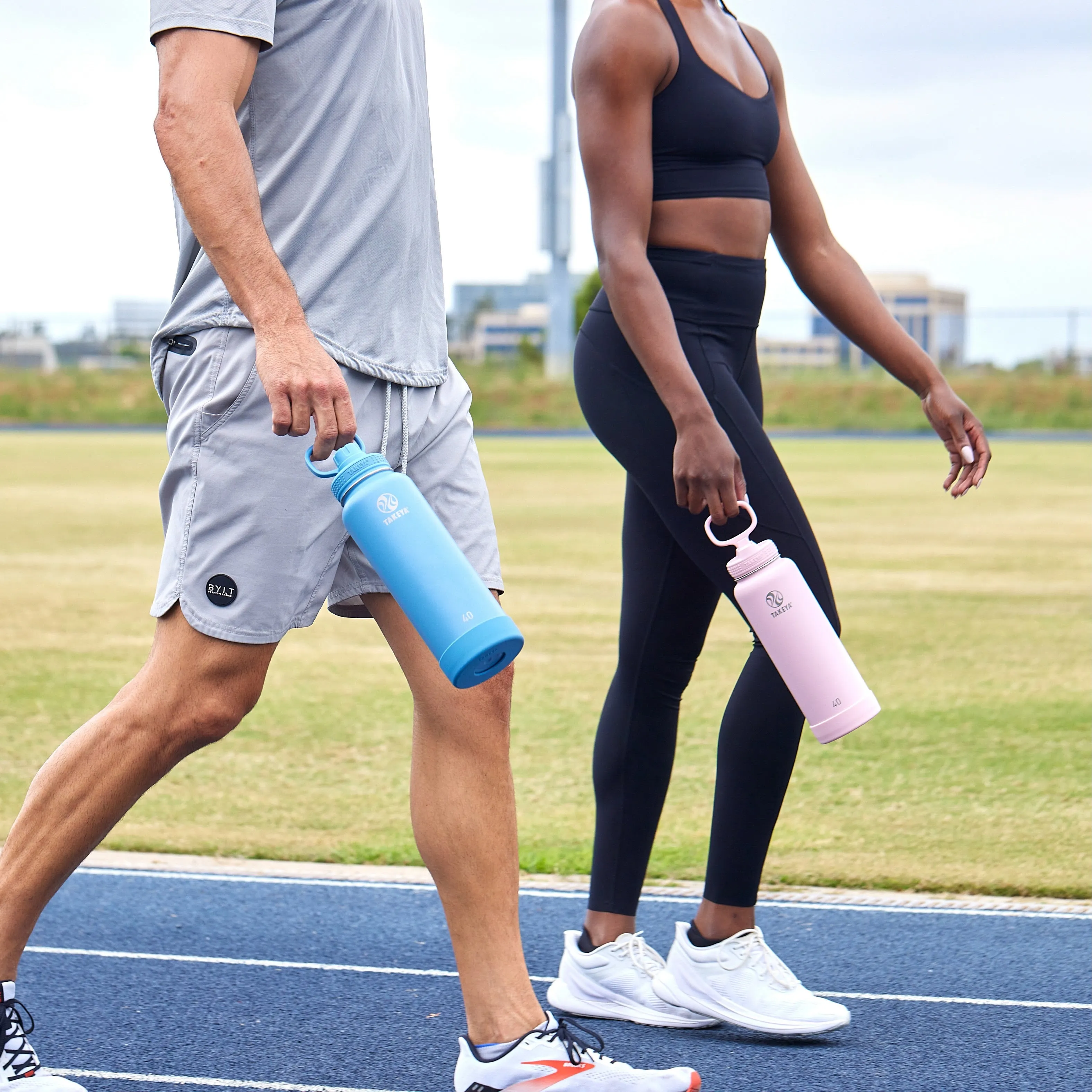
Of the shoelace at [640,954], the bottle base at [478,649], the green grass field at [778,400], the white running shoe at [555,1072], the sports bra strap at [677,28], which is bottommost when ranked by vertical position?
the green grass field at [778,400]

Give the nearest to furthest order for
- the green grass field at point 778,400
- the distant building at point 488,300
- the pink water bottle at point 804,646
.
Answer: the pink water bottle at point 804,646
the green grass field at point 778,400
the distant building at point 488,300

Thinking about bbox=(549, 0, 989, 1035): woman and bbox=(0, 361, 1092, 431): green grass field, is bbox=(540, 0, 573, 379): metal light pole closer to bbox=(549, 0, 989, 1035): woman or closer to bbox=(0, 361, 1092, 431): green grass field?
bbox=(0, 361, 1092, 431): green grass field

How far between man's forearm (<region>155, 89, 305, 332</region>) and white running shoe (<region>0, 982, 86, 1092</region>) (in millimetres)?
1037

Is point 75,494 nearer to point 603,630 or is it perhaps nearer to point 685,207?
point 603,630

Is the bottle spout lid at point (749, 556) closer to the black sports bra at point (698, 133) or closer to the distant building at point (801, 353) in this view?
the black sports bra at point (698, 133)

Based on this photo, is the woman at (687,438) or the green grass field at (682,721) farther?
the green grass field at (682,721)

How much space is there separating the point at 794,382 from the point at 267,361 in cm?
3357

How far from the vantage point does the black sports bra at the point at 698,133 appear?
8.32 ft

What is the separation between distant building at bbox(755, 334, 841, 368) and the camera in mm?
35688

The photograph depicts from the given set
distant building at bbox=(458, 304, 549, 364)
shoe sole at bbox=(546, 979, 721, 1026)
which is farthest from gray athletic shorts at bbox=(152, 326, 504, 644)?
distant building at bbox=(458, 304, 549, 364)

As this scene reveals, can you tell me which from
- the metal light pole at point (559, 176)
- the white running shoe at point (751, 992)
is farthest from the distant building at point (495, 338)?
the white running shoe at point (751, 992)

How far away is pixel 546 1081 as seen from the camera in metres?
2.14

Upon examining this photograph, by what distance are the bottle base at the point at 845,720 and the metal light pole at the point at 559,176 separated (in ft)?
121

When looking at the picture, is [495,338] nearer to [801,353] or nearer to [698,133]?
[801,353]
